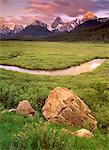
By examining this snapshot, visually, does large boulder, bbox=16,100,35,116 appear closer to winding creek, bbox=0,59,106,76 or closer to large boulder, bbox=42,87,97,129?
large boulder, bbox=42,87,97,129

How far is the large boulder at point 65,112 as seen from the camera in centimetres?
1167

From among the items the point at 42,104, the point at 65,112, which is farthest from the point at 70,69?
the point at 65,112

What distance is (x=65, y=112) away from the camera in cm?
1182

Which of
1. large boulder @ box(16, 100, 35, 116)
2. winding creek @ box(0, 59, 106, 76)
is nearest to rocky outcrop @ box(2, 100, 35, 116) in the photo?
large boulder @ box(16, 100, 35, 116)

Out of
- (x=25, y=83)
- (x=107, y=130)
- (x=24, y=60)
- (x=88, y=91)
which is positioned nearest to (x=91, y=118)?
(x=107, y=130)

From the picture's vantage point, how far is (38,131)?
8.17 meters

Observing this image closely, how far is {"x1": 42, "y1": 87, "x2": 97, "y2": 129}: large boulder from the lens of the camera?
460 inches

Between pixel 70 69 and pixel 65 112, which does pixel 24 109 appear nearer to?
pixel 65 112

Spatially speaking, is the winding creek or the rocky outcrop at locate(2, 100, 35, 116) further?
the winding creek

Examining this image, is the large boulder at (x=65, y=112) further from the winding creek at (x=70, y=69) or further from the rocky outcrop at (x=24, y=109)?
the winding creek at (x=70, y=69)

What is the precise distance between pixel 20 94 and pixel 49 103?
102 inches

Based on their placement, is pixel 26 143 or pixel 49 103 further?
pixel 49 103

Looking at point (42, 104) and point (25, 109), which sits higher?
point (25, 109)

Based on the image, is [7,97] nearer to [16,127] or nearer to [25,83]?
[25,83]
